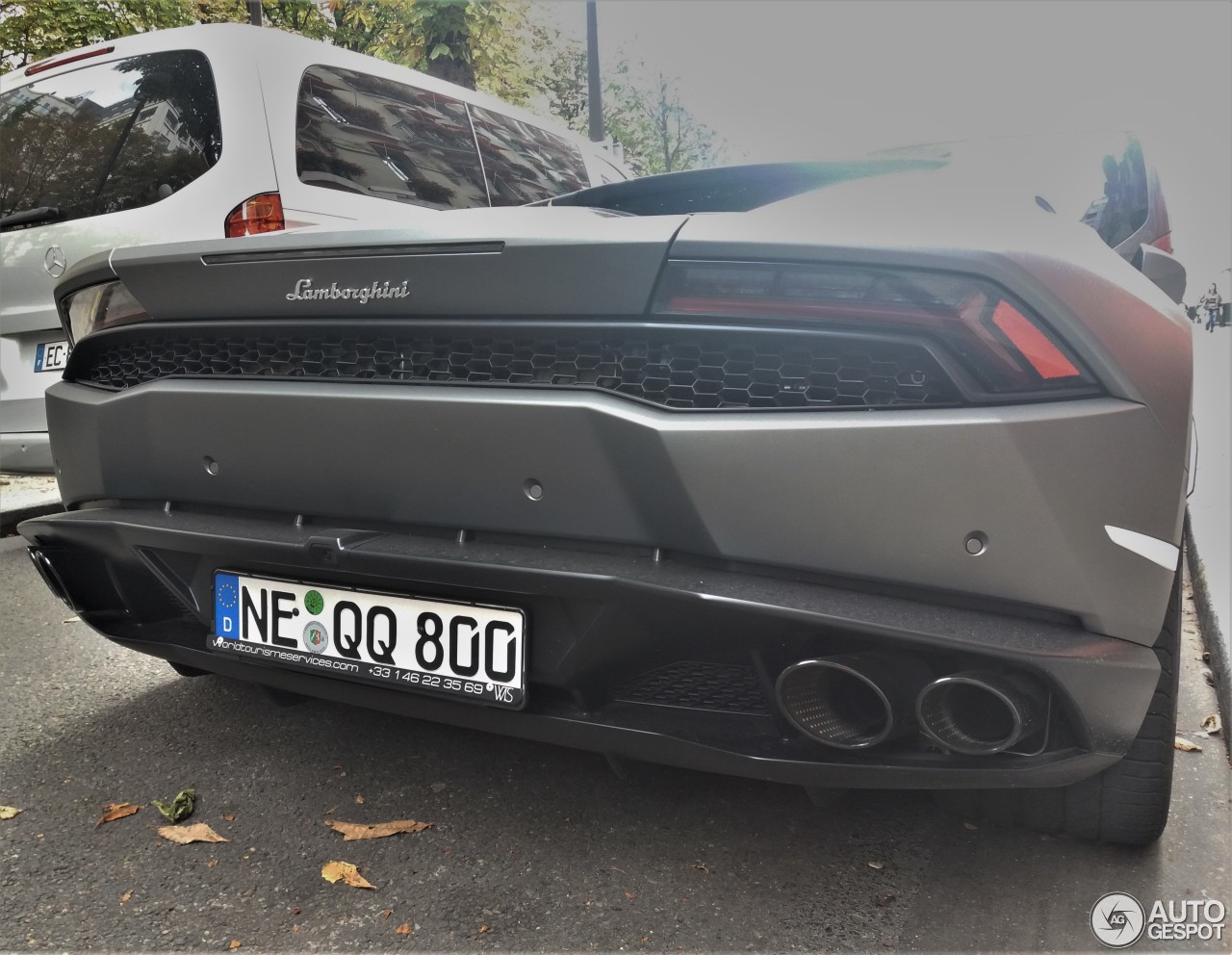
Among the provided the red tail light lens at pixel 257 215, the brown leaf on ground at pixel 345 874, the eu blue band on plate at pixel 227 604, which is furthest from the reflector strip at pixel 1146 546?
the red tail light lens at pixel 257 215

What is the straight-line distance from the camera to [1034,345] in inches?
58.6

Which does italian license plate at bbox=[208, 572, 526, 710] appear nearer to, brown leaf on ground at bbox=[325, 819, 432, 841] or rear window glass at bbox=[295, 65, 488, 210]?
brown leaf on ground at bbox=[325, 819, 432, 841]

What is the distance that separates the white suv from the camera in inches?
150

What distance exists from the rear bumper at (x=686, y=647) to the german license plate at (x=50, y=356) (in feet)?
9.33

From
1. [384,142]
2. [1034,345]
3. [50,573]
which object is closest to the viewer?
[1034,345]

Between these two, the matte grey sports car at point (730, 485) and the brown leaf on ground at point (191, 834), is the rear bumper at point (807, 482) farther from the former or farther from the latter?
the brown leaf on ground at point (191, 834)

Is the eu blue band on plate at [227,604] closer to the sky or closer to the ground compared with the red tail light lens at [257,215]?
closer to the ground

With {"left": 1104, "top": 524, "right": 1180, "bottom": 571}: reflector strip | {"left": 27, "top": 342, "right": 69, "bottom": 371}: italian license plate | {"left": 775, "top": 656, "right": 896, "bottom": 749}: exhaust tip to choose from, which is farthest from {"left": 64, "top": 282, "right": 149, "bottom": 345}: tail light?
{"left": 27, "top": 342, "right": 69, "bottom": 371}: italian license plate

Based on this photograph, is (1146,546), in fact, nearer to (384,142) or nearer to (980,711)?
(980,711)

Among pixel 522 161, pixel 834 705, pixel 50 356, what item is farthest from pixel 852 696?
pixel 50 356

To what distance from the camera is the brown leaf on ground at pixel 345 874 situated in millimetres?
1882

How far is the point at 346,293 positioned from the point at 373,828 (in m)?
1.09

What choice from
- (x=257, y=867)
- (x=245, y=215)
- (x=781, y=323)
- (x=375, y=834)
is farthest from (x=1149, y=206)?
(x=245, y=215)

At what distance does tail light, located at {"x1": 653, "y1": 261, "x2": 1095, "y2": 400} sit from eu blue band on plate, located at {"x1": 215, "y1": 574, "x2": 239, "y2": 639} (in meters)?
1.13
